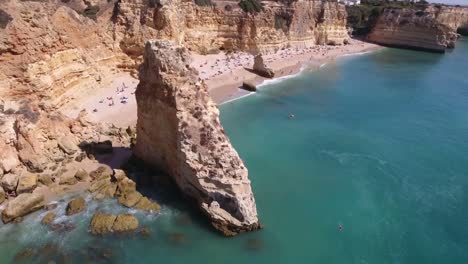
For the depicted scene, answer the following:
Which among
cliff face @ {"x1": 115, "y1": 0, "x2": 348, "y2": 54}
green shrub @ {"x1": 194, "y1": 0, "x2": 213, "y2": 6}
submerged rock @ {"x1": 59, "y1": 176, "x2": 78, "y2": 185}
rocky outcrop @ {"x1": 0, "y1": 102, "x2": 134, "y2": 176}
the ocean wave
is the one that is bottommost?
the ocean wave

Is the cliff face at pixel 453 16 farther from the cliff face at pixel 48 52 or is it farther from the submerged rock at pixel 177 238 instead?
the submerged rock at pixel 177 238

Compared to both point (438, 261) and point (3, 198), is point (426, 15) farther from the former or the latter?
point (3, 198)

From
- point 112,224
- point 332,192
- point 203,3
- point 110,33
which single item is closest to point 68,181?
point 112,224

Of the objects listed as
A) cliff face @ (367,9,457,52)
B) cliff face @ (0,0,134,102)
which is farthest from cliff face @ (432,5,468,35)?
cliff face @ (0,0,134,102)

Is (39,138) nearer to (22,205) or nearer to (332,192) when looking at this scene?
(22,205)

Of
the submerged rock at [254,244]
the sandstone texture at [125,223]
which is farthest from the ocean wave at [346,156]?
the sandstone texture at [125,223]

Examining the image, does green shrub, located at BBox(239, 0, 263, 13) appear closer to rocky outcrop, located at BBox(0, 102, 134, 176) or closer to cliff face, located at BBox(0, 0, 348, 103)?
cliff face, located at BBox(0, 0, 348, 103)
